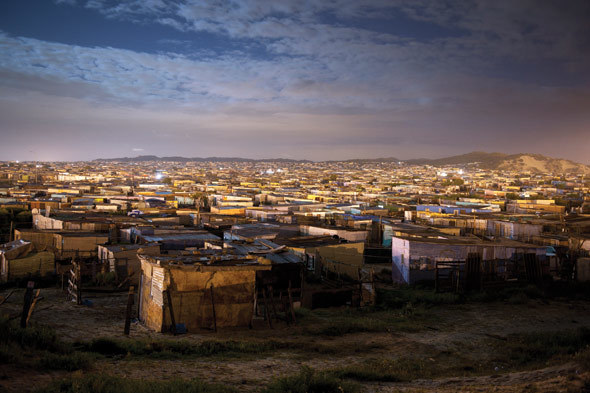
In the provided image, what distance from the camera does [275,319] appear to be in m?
11.2

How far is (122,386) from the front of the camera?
595 cm

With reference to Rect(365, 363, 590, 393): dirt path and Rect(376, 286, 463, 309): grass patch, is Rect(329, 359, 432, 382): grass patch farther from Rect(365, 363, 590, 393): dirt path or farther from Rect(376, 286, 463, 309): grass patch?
Rect(376, 286, 463, 309): grass patch

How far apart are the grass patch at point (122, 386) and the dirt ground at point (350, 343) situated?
0.49 meters

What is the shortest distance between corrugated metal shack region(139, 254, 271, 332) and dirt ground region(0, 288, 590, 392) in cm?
34

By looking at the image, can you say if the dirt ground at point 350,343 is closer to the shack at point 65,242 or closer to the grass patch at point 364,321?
the grass patch at point 364,321

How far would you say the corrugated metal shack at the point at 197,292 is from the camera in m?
9.95

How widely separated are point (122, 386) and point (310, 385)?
2.61 m

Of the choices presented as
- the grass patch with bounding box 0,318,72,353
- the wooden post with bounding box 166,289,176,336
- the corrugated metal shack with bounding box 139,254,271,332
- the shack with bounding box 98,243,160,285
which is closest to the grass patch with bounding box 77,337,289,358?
the grass patch with bounding box 0,318,72,353

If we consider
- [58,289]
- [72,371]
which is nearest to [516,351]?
[72,371]

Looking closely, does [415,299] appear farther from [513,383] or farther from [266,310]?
[513,383]

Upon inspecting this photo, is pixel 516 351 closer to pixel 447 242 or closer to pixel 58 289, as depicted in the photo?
pixel 447 242

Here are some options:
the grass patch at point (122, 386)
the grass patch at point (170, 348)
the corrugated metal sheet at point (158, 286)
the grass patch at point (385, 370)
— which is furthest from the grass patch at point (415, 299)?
the grass patch at point (122, 386)

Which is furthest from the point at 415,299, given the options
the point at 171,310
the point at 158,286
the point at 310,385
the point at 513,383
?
the point at 310,385

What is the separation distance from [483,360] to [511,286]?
782cm
